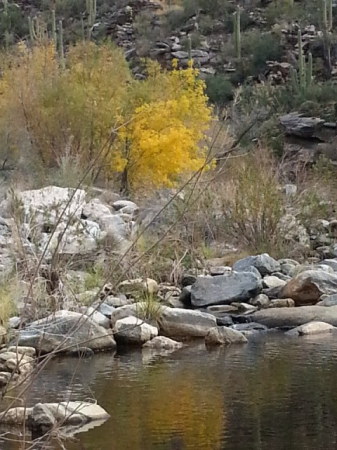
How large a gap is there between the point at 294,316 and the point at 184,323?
1483 millimetres

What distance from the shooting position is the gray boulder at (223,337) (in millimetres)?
10594

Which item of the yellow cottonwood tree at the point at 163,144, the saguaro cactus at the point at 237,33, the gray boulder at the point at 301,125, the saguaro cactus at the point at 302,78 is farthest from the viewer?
the saguaro cactus at the point at 237,33

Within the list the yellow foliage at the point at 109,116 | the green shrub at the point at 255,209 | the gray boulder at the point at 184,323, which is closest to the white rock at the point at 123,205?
the yellow foliage at the point at 109,116

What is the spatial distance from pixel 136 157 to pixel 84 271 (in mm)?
8493

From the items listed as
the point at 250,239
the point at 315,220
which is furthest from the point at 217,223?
the point at 315,220

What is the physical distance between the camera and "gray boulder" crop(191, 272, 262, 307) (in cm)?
1330

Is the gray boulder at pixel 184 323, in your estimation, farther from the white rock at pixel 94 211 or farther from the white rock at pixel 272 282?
the white rock at pixel 94 211

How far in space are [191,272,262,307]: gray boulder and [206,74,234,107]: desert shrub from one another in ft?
73.2

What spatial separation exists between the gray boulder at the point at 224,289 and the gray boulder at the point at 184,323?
1776mm

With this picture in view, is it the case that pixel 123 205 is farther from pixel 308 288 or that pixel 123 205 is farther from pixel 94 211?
pixel 308 288

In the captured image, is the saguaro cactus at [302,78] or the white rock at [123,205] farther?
the saguaro cactus at [302,78]

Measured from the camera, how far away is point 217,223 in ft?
55.0

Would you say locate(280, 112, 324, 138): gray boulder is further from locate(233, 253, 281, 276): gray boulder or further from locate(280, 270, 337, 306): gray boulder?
locate(280, 270, 337, 306): gray boulder

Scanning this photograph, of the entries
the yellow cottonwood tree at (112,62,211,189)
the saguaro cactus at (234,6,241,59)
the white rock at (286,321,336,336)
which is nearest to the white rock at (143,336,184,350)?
the white rock at (286,321,336,336)
